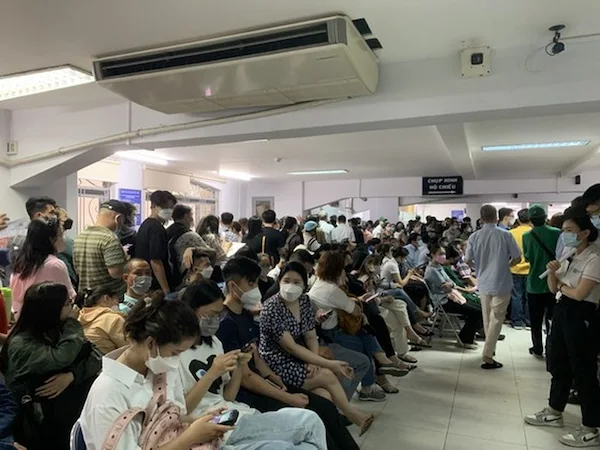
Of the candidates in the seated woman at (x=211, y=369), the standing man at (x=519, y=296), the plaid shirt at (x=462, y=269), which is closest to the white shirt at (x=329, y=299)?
the seated woman at (x=211, y=369)

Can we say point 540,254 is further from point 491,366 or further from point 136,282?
point 136,282

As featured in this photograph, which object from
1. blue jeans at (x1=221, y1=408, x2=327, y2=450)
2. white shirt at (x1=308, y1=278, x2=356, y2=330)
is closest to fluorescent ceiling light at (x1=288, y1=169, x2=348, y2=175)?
white shirt at (x1=308, y1=278, x2=356, y2=330)

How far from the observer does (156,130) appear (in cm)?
400

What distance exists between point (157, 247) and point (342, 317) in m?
1.53

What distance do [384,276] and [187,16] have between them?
3375mm

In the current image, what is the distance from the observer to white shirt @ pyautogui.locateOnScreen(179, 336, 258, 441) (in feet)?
5.86

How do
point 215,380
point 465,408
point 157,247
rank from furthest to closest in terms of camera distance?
point 157,247
point 465,408
point 215,380

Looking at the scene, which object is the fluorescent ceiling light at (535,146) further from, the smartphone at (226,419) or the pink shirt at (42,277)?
the smartphone at (226,419)

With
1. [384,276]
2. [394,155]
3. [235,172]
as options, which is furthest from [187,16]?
[235,172]

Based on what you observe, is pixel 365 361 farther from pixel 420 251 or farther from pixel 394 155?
pixel 394 155

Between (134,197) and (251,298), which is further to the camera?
(134,197)

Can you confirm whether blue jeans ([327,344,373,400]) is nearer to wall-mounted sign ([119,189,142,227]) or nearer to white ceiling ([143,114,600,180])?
white ceiling ([143,114,600,180])

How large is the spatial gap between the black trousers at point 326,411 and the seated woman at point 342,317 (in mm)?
954

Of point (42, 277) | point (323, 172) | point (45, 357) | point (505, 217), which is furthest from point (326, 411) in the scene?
point (323, 172)
